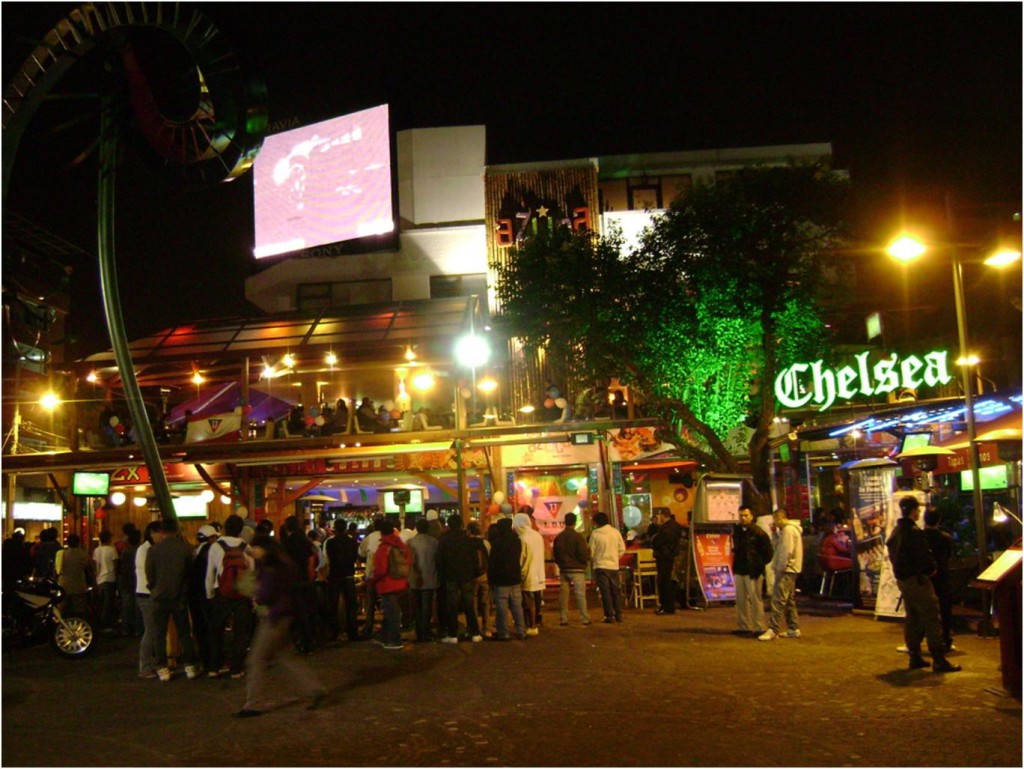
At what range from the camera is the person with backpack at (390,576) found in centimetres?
1292

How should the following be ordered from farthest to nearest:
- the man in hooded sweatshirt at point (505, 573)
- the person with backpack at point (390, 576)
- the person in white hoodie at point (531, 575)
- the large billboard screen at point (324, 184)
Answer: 1. the large billboard screen at point (324, 184)
2. the person in white hoodie at point (531, 575)
3. the man in hooded sweatshirt at point (505, 573)
4. the person with backpack at point (390, 576)

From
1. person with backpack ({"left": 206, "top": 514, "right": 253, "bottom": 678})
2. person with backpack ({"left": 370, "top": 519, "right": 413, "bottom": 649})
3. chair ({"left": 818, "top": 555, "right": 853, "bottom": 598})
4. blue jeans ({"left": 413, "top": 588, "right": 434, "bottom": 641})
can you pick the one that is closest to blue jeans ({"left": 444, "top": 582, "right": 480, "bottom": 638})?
blue jeans ({"left": 413, "top": 588, "right": 434, "bottom": 641})

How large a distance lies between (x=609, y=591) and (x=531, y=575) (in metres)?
1.87

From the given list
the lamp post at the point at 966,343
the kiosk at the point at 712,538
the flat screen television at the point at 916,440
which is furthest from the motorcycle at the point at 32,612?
the flat screen television at the point at 916,440

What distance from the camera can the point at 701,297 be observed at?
1839 cm

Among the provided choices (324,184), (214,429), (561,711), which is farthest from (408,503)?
(561,711)

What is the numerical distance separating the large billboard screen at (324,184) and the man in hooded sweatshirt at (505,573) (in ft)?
47.4

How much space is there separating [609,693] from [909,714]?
2748 millimetres

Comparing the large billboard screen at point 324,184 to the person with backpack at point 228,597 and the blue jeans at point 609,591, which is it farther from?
the person with backpack at point 228,597

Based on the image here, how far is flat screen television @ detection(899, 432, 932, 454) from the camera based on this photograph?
16266 mm

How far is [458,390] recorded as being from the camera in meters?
19.2

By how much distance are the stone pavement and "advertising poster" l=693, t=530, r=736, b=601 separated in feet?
14.2

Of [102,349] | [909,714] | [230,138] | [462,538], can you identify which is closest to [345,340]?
[102,349]

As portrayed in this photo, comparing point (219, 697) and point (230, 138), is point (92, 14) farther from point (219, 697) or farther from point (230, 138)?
point (219, 697)
